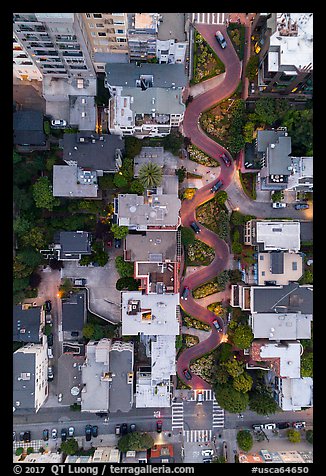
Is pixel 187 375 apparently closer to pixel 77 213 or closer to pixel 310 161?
pixel 77 213

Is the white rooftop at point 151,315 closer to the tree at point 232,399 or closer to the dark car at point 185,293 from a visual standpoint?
the dark car at point 185,293

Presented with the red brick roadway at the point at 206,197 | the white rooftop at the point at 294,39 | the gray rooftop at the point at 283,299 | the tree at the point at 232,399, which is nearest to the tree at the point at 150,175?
the red brick roadway at the point at 206,197

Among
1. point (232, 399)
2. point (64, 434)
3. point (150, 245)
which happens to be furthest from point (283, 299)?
point (64, 434)

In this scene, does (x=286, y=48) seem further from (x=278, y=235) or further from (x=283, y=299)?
(x=283, y=299)

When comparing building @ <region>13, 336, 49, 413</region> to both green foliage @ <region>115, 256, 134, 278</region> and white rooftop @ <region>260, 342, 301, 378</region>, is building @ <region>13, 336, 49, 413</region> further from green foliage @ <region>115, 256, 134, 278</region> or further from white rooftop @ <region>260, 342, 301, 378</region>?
white rooftop @ <region>260, 342, 301, 378</region>

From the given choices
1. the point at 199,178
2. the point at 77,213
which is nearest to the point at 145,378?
the point at 77,213

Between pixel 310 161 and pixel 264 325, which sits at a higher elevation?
pixel 310 161

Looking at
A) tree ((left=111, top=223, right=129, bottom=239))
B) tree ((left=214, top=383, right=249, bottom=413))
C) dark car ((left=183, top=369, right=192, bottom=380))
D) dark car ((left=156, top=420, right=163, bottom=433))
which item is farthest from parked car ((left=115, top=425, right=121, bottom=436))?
tree ((left=111, top=223, right=129, bottom=239))
